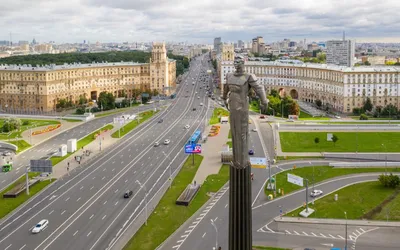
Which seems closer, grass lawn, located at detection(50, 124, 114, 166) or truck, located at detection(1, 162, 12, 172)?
truck, located at detection(1, 162, 12, 172)

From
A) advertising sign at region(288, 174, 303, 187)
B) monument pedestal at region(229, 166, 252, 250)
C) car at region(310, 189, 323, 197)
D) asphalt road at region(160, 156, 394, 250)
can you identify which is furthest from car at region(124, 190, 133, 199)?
monument pedestal at region(229, 166, 252, 250)

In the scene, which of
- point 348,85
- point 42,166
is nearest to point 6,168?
point 42,166

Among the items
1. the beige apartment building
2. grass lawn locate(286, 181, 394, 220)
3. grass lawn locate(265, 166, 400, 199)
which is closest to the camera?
grass lawn locate(286, 181, 394, 220)

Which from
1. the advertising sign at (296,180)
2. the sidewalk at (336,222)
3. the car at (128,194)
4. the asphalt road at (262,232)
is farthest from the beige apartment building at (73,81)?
the sidewalk at (336,222)

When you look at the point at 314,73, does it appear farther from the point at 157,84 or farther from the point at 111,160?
the point at 111,160

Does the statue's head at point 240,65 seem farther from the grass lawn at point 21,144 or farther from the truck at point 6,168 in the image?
the grass lawn at point 21,144

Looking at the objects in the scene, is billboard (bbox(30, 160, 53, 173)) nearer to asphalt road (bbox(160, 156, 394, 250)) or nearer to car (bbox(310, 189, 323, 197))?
asphalt road (bbox(160, 156, 394, 250))

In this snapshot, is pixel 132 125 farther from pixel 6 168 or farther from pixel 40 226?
pixel 40 226
